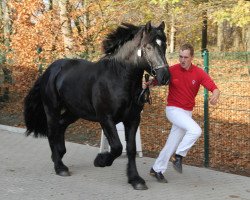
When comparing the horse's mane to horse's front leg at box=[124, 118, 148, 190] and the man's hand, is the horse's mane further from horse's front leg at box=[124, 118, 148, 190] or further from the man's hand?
the man's hand

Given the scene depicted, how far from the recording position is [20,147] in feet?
30.0

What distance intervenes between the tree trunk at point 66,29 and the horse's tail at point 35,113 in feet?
14.1

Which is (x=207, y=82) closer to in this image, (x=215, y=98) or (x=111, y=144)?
(x=215, y=98)

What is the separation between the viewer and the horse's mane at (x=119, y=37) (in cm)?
593

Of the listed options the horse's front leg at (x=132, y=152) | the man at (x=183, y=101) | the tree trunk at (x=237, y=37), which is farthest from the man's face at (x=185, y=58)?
the tree trunk at (x=237, y=37)

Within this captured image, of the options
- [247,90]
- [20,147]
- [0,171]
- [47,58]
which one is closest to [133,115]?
[0,171]

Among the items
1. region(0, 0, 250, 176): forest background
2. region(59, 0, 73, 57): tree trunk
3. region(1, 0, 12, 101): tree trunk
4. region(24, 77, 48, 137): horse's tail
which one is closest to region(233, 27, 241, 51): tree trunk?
region(0, 0, 250, 176): forest background

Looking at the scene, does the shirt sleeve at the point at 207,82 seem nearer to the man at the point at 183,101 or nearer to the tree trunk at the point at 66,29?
the man at the point at 183,101

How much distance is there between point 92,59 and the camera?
1145 cm

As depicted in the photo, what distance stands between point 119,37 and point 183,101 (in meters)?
1.21

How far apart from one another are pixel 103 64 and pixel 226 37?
93.4ft

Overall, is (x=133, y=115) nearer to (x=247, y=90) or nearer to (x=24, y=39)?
(x=247, y=90)

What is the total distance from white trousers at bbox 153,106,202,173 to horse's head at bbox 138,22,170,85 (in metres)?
0.81

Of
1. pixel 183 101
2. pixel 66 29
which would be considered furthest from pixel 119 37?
pixel 66 29
